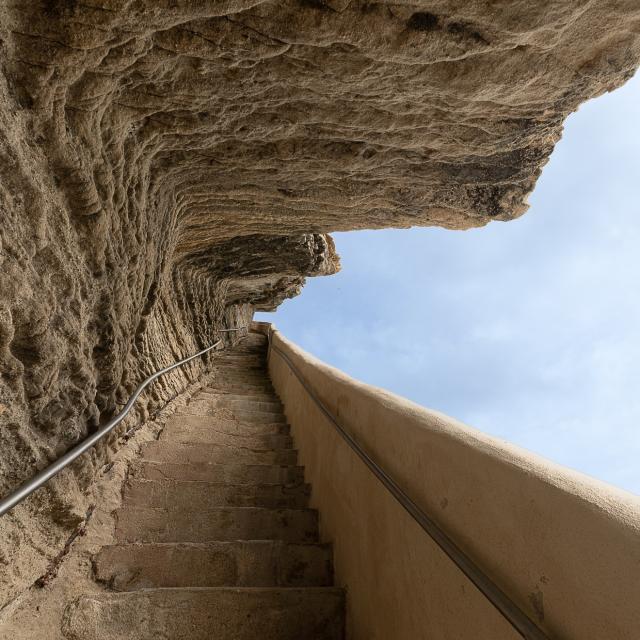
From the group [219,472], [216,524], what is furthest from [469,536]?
[219,472]

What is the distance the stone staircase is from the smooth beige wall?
23 cm

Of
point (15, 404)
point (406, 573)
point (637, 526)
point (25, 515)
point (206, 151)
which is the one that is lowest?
point (25, 515)

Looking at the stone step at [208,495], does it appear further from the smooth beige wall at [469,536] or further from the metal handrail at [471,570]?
the metal handrail at [471,570]

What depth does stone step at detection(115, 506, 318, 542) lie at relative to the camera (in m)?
2.40

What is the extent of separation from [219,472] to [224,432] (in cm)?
83

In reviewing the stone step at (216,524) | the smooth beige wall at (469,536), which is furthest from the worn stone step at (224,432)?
the smooth beige wall at (469,536)

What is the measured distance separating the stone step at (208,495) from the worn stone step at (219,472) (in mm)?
104

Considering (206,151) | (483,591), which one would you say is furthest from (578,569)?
(206,151)

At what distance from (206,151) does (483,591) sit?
2.40 metres

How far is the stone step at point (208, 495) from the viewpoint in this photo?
2.67 m

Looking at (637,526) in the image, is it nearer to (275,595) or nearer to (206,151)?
(275,595)

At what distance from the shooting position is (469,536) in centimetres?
113

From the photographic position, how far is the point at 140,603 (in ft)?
6.07

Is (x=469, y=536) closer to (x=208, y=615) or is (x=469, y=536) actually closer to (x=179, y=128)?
(x=208, y=615)
